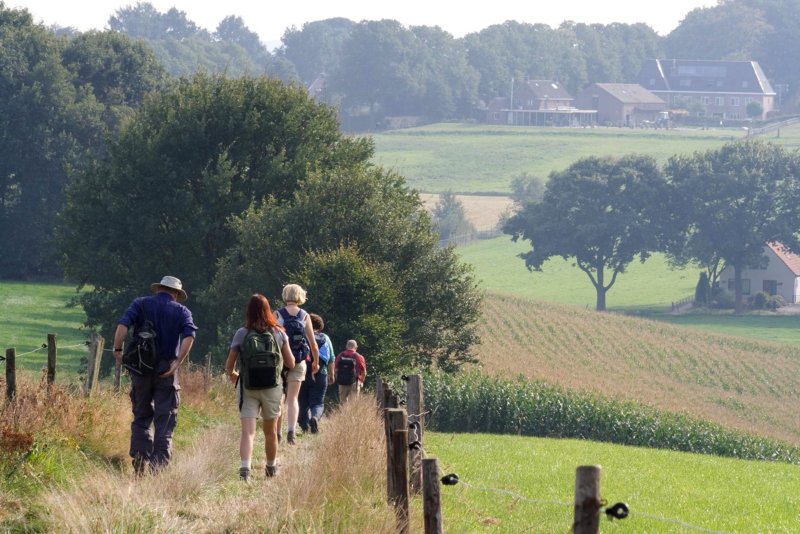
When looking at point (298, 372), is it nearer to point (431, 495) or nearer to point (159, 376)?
point (159, 376)

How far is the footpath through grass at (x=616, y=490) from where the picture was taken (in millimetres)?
12320

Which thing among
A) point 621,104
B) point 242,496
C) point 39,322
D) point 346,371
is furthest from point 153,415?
point 621,104

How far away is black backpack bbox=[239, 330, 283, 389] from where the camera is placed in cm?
1173

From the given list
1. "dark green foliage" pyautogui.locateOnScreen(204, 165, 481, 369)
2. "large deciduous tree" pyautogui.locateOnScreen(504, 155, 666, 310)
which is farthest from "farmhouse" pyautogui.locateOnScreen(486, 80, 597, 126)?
"dark green foliage" pyautogui.locateOnScreen(204, 165, 481, 369)

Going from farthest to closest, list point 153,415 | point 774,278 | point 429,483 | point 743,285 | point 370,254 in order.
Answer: point 743,285 → point 774,278 → point 370,254 → point 153,415 → point 429,483

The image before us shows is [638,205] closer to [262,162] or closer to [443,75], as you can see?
[262,162]

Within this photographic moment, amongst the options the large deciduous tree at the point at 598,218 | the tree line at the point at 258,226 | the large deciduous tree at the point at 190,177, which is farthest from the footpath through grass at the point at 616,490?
the large deciduous tree at the point at 598,218

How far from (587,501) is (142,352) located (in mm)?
5889

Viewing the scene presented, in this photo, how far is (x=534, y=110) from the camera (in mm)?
177375

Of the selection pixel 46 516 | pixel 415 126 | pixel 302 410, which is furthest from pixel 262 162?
pixel 415 126

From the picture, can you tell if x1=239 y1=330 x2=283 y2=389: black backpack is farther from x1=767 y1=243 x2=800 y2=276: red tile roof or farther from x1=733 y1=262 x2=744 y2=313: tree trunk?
x1=767 y1=243 x2=800 y2=276: red tile roof

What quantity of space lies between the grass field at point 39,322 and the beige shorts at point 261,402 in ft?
102

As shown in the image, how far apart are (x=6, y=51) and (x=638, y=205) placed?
48.3m

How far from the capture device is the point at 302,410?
666 inches
